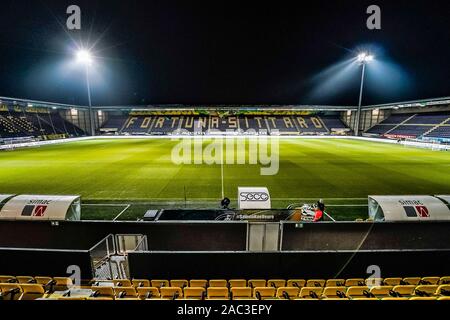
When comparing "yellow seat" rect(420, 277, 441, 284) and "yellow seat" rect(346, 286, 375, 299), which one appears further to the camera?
"yellow seat" rect(420, 277, 441, 284)

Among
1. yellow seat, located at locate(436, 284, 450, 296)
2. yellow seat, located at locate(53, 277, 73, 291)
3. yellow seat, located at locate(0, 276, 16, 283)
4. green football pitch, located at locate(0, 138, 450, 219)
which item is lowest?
green football pitch, located at locate(0, 138, 450, 219)

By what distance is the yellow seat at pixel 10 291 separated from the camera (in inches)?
166

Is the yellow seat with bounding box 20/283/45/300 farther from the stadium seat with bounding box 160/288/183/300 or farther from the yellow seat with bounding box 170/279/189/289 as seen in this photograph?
the yellow seat with bounding box 170/279/189/289

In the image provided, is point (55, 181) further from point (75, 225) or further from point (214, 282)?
point (214, 282)

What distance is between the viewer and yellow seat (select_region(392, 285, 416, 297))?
461 centimetres

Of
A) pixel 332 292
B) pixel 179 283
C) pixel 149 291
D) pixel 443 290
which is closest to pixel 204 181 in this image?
pixel 179 283

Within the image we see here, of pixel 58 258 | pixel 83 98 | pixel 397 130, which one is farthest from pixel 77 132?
pixel 397 130

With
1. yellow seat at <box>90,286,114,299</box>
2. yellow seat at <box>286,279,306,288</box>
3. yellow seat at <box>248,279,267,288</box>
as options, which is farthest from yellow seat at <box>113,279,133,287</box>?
yellow seat at <box>286,279,306,288</box>

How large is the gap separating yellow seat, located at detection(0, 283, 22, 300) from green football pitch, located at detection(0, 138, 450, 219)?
5.39 metres

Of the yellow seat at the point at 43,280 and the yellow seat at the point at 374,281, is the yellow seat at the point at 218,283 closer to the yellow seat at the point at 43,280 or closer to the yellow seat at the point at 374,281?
the yellow seat at the point at 374,281

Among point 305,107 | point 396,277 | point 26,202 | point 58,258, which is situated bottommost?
point 396,277

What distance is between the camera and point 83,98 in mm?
52188

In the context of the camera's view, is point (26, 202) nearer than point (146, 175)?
Yes

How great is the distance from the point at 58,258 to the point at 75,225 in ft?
6.10
